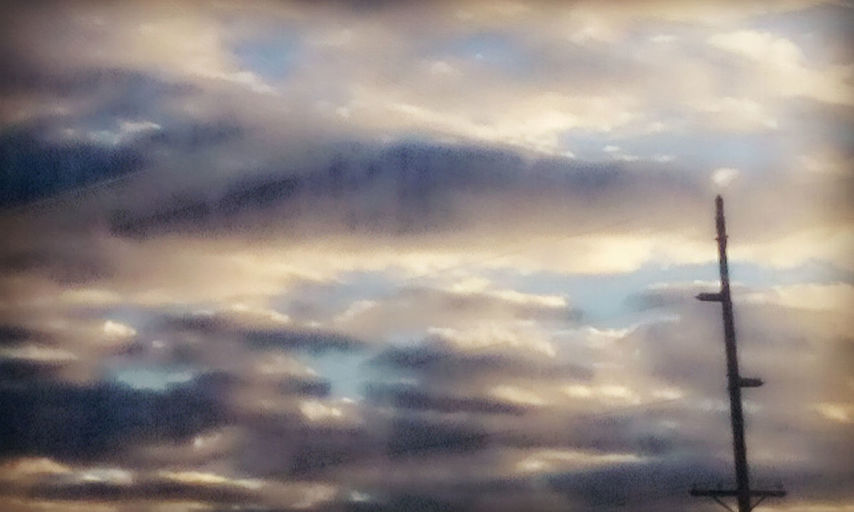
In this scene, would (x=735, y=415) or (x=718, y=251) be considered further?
(x=718, y=251)

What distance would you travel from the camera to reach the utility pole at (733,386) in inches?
1015

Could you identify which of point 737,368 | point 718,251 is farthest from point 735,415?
point 718,251

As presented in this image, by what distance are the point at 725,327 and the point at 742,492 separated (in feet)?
12.3

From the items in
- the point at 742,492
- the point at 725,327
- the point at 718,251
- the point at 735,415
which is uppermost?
the point at 718,251

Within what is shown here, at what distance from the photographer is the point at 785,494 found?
26.5 metres

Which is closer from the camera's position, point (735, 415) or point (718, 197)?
point (735, 415)

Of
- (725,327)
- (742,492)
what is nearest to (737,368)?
(725,327)

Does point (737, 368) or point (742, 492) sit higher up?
point (737, 368)

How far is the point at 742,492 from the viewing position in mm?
25797

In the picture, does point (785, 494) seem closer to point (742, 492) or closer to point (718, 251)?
point (742, 492)

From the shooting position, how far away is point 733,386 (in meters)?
26.5

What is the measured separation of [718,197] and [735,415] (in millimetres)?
5305

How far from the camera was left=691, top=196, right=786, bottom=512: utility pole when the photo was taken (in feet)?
84.6

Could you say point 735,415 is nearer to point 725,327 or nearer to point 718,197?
point 725,327
